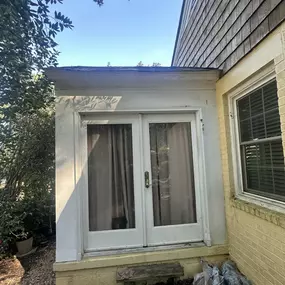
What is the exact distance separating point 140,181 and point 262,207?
158 centimetres

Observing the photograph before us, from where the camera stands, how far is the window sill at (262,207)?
219cm

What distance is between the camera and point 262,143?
2.60 m

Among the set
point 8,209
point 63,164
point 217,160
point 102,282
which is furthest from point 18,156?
point 217,160

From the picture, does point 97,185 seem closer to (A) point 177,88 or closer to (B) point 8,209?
(A) point 177,88

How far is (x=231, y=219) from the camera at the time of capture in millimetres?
3143

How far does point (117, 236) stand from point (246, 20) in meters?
3.17

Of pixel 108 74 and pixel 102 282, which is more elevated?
pixel 108 74

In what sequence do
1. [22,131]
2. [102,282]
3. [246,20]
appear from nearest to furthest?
[246,20] → [102,282] → [22,131]

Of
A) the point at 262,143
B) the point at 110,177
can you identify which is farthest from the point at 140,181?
the point at 262,143

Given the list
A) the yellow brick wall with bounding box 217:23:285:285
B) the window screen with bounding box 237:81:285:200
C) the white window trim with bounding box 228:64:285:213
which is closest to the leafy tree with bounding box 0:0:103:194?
the yellow brick wall with bounding box 217:23:285:285

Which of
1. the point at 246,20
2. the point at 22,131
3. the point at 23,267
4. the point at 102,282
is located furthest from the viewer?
the point at 22,131

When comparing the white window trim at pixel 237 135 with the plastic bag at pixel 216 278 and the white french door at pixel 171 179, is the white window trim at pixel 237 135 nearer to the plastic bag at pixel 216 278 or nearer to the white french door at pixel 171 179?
the white french door at pixel 171 179

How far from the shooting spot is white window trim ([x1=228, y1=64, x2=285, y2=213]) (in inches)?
92.3

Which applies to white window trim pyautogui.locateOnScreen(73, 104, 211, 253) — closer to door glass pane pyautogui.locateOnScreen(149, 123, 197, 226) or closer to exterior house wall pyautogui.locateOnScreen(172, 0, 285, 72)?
door glass pane pyautogui.locateOnScreen(149, 123, 197, 226)
